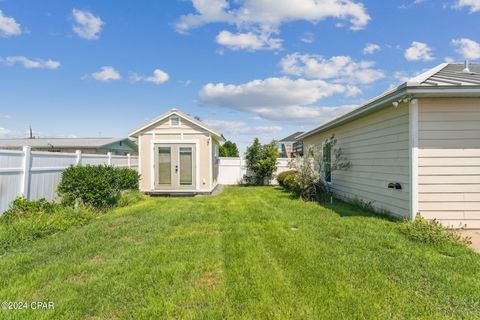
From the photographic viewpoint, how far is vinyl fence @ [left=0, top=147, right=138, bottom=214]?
20.3ft

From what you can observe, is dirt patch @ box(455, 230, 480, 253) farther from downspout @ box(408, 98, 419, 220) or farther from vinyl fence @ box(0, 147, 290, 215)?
vinyl fence @ box(0, 147, 290, 215)

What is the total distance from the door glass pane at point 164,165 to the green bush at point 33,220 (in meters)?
5.73

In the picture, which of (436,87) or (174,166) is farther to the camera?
(174,166)

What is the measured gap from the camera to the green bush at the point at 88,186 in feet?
25.6

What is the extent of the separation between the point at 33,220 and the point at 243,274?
470 centimetres

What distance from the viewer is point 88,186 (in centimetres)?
801

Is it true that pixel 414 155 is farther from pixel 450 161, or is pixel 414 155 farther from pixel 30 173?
pixel 30 173

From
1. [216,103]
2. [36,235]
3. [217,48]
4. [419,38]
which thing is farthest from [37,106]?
[419,38]

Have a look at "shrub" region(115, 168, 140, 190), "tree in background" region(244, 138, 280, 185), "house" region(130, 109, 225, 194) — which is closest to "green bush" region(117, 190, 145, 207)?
"shrub" region(115, 168, 140, 190)

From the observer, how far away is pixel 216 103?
2550 centimetres

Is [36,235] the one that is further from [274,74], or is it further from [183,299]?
[274,74]

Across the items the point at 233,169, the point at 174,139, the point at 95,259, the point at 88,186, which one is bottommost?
the point at 95,259

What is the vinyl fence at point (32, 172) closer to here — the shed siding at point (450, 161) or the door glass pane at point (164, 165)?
the door glass pane at point (164, 165)

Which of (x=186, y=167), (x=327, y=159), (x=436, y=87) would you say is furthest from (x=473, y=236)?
(x=186, y=167)
